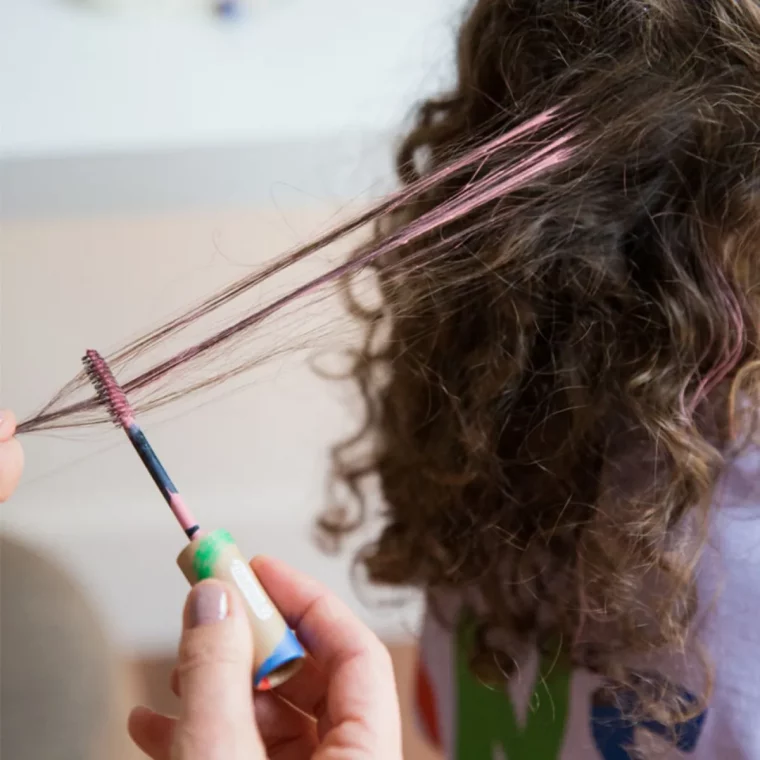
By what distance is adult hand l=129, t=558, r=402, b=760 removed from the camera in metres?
0.35

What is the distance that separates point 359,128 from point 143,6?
0.26 metres

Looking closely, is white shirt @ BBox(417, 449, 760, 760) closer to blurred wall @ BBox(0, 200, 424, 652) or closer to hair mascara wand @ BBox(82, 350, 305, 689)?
blurred wall @ BBox(0, 200, 424, 652)

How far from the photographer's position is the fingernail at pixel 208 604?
0.35 meters

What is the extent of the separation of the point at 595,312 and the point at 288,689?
330 mm

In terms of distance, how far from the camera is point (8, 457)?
0.41 metres

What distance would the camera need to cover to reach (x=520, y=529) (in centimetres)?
61

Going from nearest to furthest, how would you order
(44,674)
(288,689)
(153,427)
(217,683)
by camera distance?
(217,683)
(288,689)
(153,427)
(44,674)

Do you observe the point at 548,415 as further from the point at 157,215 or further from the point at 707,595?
the point at 157,215

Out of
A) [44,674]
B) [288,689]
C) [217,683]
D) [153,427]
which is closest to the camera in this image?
[217,683]

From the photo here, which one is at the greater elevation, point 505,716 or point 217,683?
point 217,683

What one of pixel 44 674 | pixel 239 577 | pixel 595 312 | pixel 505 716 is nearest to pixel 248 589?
pixel 239 577

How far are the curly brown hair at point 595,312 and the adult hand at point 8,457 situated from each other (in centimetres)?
25

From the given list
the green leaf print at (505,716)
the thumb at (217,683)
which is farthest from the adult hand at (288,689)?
the green leaf print at (505,716)

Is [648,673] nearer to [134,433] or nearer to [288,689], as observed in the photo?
[288,689]
